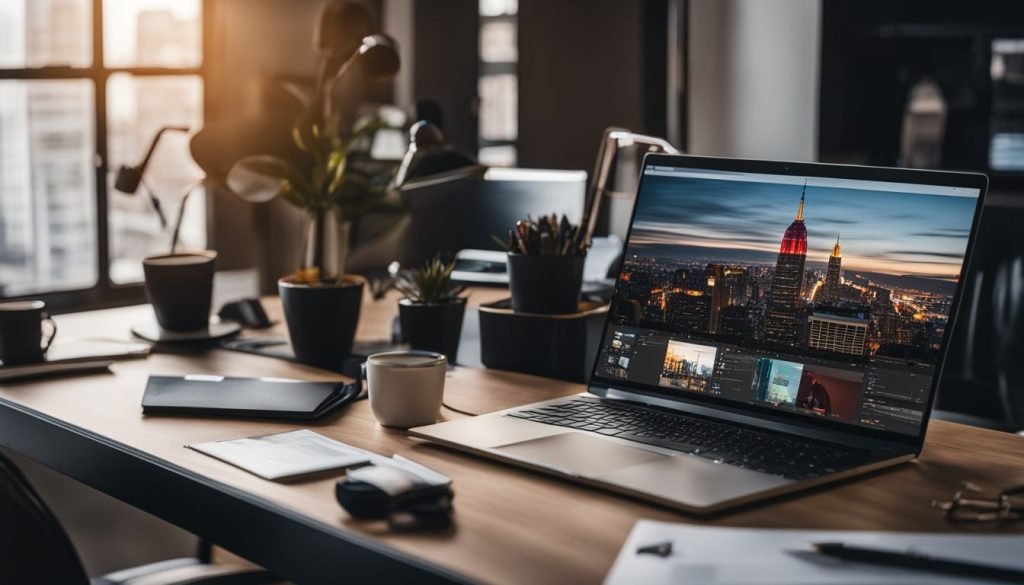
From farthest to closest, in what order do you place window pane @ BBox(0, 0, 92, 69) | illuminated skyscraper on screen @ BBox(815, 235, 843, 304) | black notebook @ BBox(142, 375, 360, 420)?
window pane @ BBox(0, 0, 92, 69)
black notebook @ BBox(142, 375, 360, 420)
illuminated skyscraper on screen @ BBox(815, 235, 843, 304)

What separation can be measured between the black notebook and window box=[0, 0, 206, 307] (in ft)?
7.32

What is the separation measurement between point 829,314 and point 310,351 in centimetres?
77

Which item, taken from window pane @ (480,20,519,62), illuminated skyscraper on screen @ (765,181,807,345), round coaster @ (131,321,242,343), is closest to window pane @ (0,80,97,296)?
round coaster @ (131,321,242,343)

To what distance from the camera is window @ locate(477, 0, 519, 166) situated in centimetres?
491

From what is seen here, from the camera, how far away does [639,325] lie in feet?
4.62

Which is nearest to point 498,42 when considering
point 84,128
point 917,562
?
point 84,128

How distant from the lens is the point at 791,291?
1.28 metres

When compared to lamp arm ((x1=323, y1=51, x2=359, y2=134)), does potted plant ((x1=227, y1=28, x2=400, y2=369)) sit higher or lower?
lower

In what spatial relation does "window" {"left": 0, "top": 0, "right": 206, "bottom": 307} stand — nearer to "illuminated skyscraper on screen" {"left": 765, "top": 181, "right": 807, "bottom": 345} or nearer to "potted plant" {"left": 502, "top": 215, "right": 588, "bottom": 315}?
"potted plant" {"left": 502, "top": 215, "right": 588, "bottom": 315}

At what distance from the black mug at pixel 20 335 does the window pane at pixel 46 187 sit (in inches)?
78.1

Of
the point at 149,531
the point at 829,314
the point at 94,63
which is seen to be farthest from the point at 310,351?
the point at 94,63

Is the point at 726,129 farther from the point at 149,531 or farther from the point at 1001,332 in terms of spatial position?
the point at 149,531

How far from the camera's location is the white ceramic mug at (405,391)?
51.4 inches

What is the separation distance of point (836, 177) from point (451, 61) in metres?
3.28
